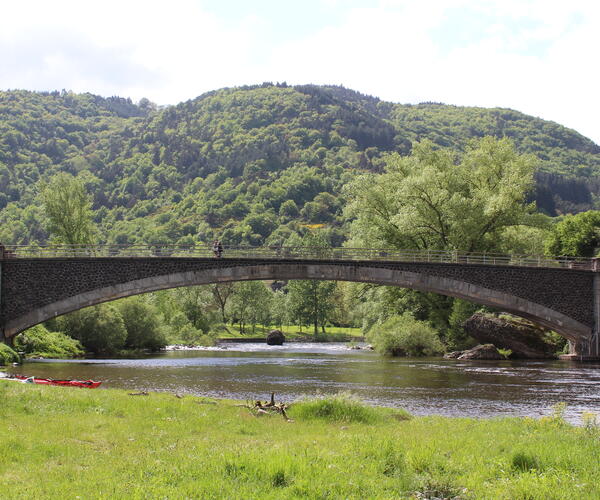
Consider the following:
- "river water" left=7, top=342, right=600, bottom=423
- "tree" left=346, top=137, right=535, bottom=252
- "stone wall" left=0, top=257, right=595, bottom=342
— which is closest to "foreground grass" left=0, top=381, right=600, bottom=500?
"river water" left=7, top=342, right=600, bottom=423

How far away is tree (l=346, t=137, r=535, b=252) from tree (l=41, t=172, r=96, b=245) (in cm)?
3069

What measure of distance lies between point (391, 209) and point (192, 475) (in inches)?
1969

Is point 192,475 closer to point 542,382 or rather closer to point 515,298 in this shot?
point 542,382

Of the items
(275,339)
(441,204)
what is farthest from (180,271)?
(275,339)

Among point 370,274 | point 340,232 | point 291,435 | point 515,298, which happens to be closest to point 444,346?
point 515,298

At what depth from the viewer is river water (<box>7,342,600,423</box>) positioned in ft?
84.7

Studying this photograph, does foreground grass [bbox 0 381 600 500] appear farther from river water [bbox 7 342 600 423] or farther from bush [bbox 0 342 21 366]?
bush [bbox 0 342 21 366]

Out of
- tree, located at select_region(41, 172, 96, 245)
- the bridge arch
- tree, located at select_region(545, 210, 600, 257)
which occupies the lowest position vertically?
the bridge arch

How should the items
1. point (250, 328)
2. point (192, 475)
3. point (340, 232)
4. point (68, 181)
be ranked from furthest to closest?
point (340, 232) → point (250, 328) → point (68, 181) → point (192, 475)

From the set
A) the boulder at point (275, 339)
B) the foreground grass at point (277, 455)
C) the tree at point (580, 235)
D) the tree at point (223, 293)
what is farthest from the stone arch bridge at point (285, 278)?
the tree at point (223, 293)

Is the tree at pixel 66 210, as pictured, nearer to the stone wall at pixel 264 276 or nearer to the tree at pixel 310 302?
the stone wall at pixel 264 276

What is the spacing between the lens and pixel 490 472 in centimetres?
1133

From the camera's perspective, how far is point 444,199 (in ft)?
177

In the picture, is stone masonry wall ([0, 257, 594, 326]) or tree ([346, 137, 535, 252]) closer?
stone masonry wall ([0, 257, 594, 326])
